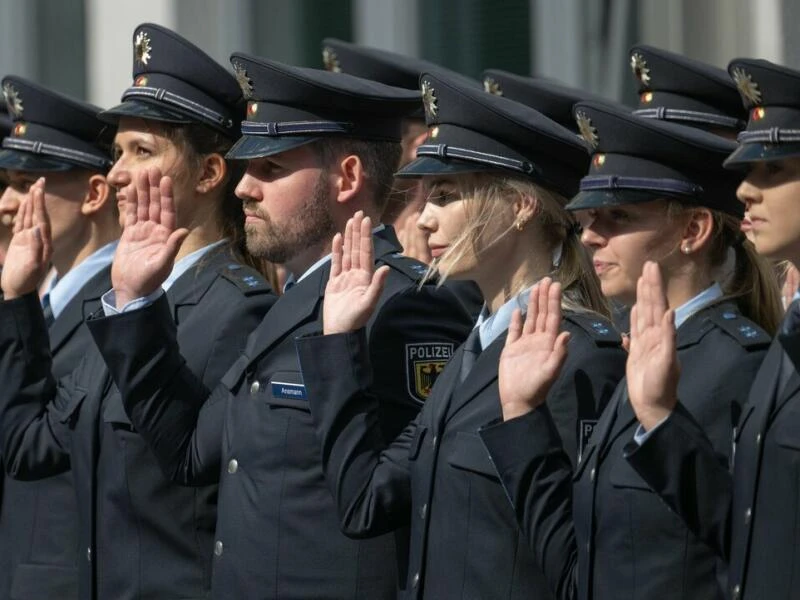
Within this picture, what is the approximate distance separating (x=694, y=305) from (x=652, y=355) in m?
0.41

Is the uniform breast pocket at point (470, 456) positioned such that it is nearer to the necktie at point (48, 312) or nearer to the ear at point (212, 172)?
the ear at point (212, 172)

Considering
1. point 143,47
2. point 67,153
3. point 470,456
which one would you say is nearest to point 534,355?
point 470,456

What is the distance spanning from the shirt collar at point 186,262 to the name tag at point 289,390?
0.76 m

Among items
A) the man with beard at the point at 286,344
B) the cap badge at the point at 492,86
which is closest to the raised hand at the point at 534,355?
the man with beard at the point at 286,344

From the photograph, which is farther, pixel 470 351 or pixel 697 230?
pixel 470 351

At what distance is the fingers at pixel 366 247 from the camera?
4.55 metres

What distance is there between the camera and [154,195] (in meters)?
5.15

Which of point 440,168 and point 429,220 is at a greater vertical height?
point 440,168

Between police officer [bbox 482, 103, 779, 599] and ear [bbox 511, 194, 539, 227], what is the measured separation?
0.18 metres

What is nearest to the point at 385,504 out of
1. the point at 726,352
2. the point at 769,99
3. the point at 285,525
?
the point at 285,525

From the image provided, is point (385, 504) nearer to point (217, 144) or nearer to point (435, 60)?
point (217, 144)

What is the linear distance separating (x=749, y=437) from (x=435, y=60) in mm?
5796

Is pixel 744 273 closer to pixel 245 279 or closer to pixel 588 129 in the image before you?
pixel 588 129

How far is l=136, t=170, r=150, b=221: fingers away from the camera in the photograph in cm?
514
